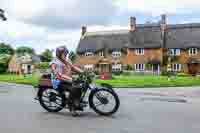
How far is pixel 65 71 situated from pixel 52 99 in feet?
2.72

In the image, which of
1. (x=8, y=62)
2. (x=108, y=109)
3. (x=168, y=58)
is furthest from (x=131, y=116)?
(x=8, y=62)

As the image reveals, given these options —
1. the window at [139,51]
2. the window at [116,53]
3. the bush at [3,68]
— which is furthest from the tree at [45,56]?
the window at [139,51]

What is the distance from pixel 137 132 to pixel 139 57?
67.8 meters

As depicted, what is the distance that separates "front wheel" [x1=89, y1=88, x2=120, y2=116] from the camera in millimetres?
10227

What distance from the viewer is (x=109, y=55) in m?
78.9

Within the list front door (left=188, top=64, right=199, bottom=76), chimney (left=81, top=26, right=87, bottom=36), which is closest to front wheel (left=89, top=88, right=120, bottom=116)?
front door (left=188, top=64, right=199, bottom=76)

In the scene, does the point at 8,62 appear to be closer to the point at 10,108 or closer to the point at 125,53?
the point at 125,53

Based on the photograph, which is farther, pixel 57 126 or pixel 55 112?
pixel 55 112

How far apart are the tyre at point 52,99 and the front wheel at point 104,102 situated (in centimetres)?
83

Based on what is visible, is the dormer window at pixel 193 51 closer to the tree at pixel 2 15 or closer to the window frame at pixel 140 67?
the window frame at pixel 140 67

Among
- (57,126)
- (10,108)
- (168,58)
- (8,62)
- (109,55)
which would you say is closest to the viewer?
(57,126)

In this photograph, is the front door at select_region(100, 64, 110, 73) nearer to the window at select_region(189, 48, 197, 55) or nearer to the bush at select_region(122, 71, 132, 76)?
the bush at select_region(122, 71, 132, 76)

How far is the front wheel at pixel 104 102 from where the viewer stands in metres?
10.2

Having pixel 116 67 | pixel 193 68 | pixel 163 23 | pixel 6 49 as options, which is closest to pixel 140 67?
pixel 116 67
